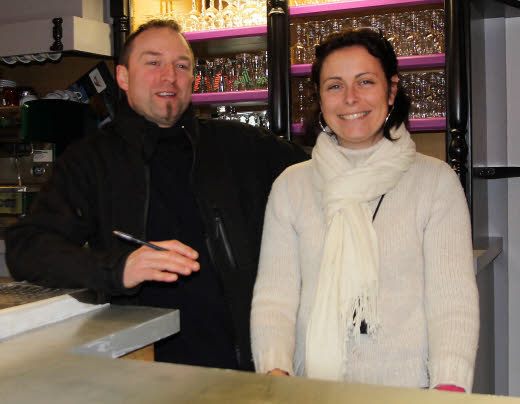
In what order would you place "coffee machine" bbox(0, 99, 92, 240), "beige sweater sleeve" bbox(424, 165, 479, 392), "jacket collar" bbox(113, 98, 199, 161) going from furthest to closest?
"coffee machine" bbox(0, 99, 92, 240) < "jacket collar" bbox(113, 98, 199, 161) < "beige sweater sleeve" bbox(424, 165, 479, 392)

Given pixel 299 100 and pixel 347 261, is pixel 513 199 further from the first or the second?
pixel 347 261

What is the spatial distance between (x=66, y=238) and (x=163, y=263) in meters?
0.63

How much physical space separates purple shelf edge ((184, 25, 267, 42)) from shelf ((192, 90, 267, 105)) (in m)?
0.32

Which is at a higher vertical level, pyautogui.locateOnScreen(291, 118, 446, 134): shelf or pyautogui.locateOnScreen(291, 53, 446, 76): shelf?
pyautogui.locateOnScreen(291, 53, 446, 76): shelf

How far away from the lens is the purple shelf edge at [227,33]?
388 centimetres

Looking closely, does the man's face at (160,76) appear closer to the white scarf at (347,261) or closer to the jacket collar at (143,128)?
the jacket collar at (143,128)

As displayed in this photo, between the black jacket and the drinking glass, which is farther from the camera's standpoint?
the drinking glass

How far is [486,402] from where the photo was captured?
102cm

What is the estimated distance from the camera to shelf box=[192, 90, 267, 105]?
393 cm

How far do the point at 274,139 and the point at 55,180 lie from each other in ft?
2.42

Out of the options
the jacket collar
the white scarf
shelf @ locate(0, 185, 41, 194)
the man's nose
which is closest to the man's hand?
the white scarf

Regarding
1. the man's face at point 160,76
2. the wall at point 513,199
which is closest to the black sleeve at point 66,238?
the man's face at point 160,76

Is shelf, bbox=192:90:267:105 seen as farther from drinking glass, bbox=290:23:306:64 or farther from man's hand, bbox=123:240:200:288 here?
man's hand, bbox=123:240:200:288

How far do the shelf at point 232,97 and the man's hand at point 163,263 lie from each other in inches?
94.9
